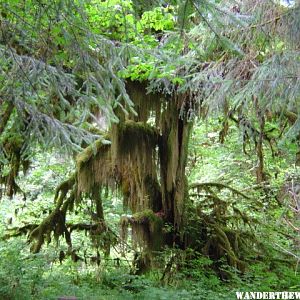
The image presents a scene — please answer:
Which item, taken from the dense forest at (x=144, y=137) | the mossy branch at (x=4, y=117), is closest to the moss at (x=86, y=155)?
the dense forest at (x=144, y=137)

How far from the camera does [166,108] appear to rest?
7.14m

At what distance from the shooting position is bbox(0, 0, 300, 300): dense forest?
13.3 ft

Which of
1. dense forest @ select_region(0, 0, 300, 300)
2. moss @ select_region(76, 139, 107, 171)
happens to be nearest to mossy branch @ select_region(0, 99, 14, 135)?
dense forest @ select_region(0, 0, 300, 300)

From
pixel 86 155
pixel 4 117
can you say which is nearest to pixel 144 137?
pixel 86 155

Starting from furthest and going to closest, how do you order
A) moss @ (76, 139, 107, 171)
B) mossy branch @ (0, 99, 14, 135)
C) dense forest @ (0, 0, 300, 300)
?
moss @ (76, 139, 107, 171)
mossy branch @ (0, 99, 14, 135)
dense forest @ (0, 0, 300, 300)

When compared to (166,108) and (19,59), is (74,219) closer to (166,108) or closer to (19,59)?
(166,108)

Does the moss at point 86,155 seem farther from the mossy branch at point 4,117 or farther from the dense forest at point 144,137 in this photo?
the mossy branch at point 4,117

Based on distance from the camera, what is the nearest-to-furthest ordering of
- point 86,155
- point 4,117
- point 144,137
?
point 4,117 < point 86,155 < point 144,137

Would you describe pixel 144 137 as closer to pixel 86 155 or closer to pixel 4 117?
pixel 86 155

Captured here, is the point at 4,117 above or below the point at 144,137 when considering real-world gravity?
below

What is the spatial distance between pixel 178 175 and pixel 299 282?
2.72m

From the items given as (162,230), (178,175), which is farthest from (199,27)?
(162,230)

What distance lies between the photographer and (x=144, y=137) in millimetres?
7023

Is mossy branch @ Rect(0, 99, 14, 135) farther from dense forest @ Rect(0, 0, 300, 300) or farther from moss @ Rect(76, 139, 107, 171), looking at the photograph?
moss @ Rect(76, 139, 107, 171)
